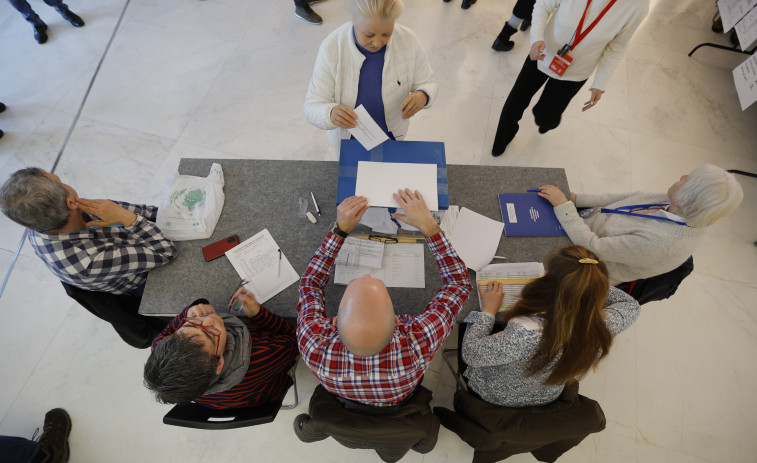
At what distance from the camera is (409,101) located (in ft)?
5.24

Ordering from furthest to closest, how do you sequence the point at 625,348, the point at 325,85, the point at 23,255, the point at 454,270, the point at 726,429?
the point at 23,255 → the point at 625,348 → the point at 726,429 → the point at 325,85 → the point at 454,270

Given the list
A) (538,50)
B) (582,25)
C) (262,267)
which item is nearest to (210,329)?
(262,267)

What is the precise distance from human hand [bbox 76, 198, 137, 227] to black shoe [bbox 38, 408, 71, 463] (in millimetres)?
1328

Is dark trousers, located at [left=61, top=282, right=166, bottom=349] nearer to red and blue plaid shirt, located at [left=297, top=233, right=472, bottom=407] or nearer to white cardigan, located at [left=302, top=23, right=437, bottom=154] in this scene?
red and blue plaid shirt, located at [left=297, top=233, right=472, bottom=407]

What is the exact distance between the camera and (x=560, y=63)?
197 centimetres

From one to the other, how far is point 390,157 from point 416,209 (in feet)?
0.89

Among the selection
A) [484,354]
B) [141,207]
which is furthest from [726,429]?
[141,207]

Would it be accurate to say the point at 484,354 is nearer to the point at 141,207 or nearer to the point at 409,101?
the point at 409,101

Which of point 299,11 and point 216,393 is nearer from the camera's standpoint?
point 216,393

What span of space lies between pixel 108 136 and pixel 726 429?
4674 millimetres

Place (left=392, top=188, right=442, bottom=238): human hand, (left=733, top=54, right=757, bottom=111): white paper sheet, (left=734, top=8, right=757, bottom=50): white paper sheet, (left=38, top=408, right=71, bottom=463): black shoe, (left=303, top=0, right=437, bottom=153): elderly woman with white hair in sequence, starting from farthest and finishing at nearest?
1. (left=734, top=8, right=757, bottom=50): white paper sheet
2. (left=733, top=54, right=757, bottom=111): white paper sheet
3. (left=38, top=408, right=71, bottom=463): black shoe
4. (left=303, top=0, right=437, bottom=153): elderly woman with white hair
5. (left=392, top=188, right=442, bottom=238): human hand

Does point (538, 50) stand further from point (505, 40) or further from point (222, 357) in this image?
point (222, 357)

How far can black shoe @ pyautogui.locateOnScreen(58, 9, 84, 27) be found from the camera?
11.0ft

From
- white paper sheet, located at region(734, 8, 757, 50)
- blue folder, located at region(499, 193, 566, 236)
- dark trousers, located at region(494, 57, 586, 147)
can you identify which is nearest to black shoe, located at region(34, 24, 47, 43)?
dark trousers, located at region(494, 57, 586, 147)
